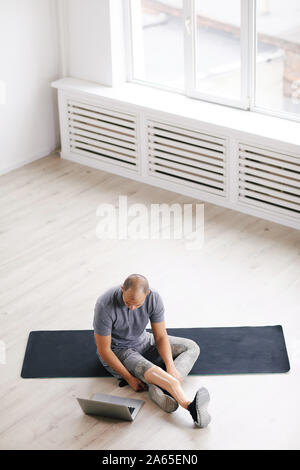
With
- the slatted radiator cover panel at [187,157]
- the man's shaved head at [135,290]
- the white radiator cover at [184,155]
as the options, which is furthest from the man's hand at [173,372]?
the slatted radiator cover panel at [187,157]

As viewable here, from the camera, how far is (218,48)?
570cm

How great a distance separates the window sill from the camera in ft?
17.4

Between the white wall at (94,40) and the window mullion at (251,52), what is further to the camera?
the white wall at (94,40)

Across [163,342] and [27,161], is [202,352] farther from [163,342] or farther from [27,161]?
[27,161]

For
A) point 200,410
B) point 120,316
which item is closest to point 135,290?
point 120,316

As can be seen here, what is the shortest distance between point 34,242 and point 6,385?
1512mm

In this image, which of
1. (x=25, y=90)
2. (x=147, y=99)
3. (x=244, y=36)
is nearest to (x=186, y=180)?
(x=147, y=99)

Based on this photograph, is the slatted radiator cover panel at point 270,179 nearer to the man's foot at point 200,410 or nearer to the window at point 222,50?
the window at point 222,50

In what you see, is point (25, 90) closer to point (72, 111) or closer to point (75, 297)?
point (72, 111)

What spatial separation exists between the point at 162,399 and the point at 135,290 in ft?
1.99

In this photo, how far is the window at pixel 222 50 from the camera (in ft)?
17.5

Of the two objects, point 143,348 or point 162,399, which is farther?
point 143,348

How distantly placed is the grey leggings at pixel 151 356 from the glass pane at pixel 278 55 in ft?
7.28

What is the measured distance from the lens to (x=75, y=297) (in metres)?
4.70
